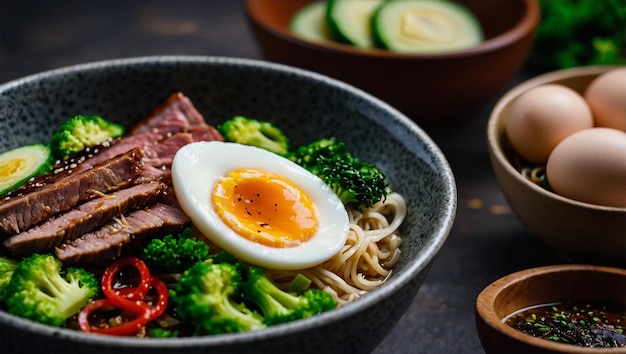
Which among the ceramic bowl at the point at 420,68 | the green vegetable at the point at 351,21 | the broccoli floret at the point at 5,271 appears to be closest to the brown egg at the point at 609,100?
the ceramic bowl at the point at 420,68

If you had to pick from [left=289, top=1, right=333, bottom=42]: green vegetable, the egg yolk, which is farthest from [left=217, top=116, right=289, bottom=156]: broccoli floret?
[left=289, top=1, right=333, bottom=42]: green vegetable

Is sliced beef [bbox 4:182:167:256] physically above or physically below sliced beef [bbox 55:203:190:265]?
above

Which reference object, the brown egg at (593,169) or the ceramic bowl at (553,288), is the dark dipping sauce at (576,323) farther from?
the brown egg at (593,169)

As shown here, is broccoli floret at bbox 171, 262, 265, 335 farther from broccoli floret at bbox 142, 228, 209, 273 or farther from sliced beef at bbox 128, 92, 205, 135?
sliced beef at bbox 128, 92, 205, 135

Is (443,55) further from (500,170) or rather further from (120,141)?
(120,141)

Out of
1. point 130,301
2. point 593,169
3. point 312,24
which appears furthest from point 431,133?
point 130,301

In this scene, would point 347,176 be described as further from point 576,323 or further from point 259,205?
point 576,323
